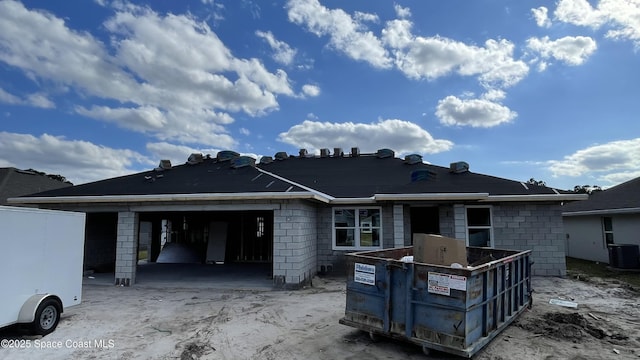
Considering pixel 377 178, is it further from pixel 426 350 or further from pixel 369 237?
pixel 426 350

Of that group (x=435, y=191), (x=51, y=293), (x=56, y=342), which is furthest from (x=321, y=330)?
(x=435, y=191)

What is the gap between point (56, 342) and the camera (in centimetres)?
624

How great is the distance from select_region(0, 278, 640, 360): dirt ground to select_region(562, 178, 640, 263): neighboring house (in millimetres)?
7505

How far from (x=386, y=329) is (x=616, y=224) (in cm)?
1646

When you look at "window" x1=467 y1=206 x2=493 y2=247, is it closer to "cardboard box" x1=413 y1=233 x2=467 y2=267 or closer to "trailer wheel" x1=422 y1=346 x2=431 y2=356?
"cardboard box" x1=413 y1=233 x2=467 y2=267

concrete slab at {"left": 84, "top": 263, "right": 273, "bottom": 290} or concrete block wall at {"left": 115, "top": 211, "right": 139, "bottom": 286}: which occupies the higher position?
concrete block wall at {"left": 115, "top": 211, "right": 139, "bottom": 286}

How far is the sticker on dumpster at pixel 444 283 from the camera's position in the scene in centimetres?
505

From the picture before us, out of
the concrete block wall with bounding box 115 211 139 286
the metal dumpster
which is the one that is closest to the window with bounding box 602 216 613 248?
the metal dumpster

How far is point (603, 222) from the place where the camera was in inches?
704

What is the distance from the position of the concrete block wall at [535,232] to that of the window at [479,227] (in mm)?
192

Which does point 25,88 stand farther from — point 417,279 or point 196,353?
point 417,279

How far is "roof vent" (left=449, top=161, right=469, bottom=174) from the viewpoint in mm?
15421

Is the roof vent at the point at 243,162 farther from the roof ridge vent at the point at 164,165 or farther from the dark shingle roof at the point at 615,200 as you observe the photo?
the dark shingle roof at the point at 615,200

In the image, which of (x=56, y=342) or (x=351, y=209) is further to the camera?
(x=351, y=209)
